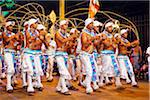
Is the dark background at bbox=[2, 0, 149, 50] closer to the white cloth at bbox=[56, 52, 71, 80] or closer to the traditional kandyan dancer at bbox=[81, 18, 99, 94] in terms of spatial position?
the traditional kandyan dancer at bbox=[81, 18, 99, 94]

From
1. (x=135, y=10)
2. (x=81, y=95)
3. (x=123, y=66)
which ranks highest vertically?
(x=135, y=10)

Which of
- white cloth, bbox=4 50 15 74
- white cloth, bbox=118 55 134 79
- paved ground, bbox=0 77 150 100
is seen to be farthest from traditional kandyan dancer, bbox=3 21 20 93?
white cloth, bbox=118 55 134 79

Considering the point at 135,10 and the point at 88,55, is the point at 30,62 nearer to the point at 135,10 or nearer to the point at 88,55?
the point at 88,55

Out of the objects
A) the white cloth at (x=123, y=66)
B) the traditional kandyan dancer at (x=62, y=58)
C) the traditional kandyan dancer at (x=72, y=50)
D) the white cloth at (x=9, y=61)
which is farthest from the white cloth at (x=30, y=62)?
the white cloth at (x=123, y=66)

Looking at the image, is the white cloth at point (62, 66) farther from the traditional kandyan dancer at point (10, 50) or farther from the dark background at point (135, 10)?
the dark background at point (135, 10)

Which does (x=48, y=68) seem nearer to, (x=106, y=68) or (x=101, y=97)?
(x=106, y=68)

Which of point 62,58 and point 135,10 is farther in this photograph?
point 135,10

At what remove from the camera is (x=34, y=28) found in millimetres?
7141

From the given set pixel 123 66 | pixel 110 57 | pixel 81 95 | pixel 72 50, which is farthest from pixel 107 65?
pixel 81 95

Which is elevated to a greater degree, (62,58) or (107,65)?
(62,58)

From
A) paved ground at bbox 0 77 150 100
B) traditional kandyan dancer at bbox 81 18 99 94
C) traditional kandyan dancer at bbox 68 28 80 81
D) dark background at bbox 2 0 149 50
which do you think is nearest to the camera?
paved ground at bbox 0 77 150 100

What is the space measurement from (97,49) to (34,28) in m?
1.72

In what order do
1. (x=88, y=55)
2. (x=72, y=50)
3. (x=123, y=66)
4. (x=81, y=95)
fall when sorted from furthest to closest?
(x=72, y=50) < (x=123, y=66) < (x=88, y=55) < (x=81, y=95)

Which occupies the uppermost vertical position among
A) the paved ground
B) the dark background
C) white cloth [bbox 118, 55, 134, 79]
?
the dark background
